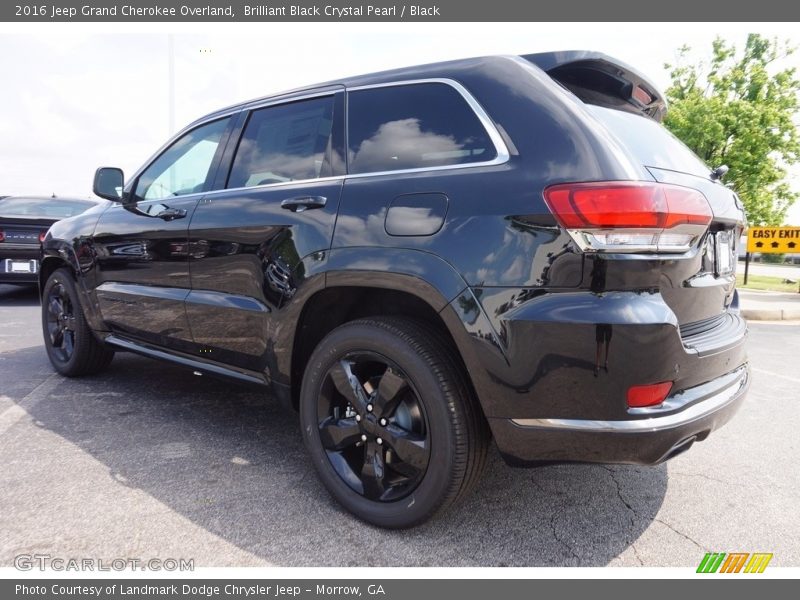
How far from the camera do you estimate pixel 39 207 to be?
8852 mm

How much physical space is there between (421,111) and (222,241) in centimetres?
124

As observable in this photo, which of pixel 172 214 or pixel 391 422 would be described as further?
pixel 172 214

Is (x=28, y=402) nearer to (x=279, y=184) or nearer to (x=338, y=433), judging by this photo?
(x=279, y=184)

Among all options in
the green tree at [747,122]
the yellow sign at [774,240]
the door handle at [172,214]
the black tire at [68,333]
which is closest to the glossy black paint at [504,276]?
the door handle at [172,214]

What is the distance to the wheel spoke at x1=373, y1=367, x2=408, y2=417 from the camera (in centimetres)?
223

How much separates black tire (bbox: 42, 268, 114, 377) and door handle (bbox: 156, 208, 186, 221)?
1.29 m

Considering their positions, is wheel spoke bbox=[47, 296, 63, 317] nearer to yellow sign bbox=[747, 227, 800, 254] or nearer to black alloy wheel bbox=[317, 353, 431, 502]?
black alloy wheel bbox=[317, 353, 431, 502]

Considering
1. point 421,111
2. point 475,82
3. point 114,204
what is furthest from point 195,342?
point 475,82

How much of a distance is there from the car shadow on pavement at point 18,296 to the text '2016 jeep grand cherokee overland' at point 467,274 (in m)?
7.24

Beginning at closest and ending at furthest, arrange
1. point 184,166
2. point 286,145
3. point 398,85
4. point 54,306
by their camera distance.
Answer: point 398,85, point 286,145, point 184,166, point 54,306

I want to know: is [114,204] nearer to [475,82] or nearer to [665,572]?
[475,82]

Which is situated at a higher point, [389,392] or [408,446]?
[389,392]

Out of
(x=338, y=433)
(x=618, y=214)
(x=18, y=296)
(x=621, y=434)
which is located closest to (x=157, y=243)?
(x=338, y=433)

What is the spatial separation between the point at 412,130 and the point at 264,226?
2.77 feet
